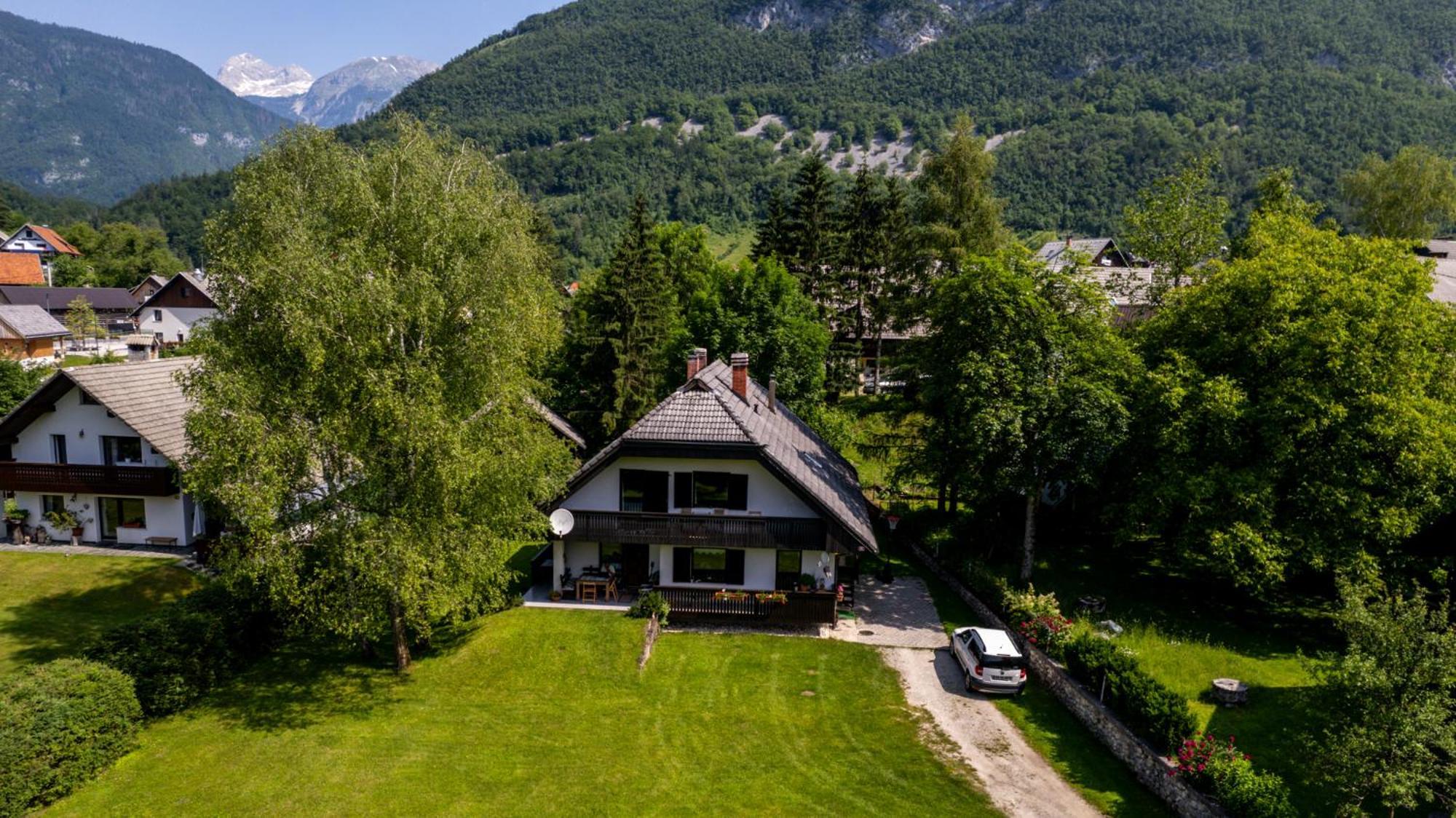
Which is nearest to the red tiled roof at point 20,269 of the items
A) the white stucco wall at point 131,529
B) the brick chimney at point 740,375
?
the white stucco wall at point 131,529

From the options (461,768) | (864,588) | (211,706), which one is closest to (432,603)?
(461,768)

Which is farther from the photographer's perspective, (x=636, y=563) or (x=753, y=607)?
(x=636, y=563)

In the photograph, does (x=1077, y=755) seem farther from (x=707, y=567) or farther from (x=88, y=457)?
(x=88, y=457)

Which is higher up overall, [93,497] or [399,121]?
[399,121]

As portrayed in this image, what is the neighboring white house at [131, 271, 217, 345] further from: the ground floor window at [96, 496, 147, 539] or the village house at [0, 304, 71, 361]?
the ground floor window at [96, 496, 147, 539]

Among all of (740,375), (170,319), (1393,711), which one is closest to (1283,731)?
(1393,711)

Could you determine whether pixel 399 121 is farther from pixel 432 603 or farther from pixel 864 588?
Result: pixel 864 588
